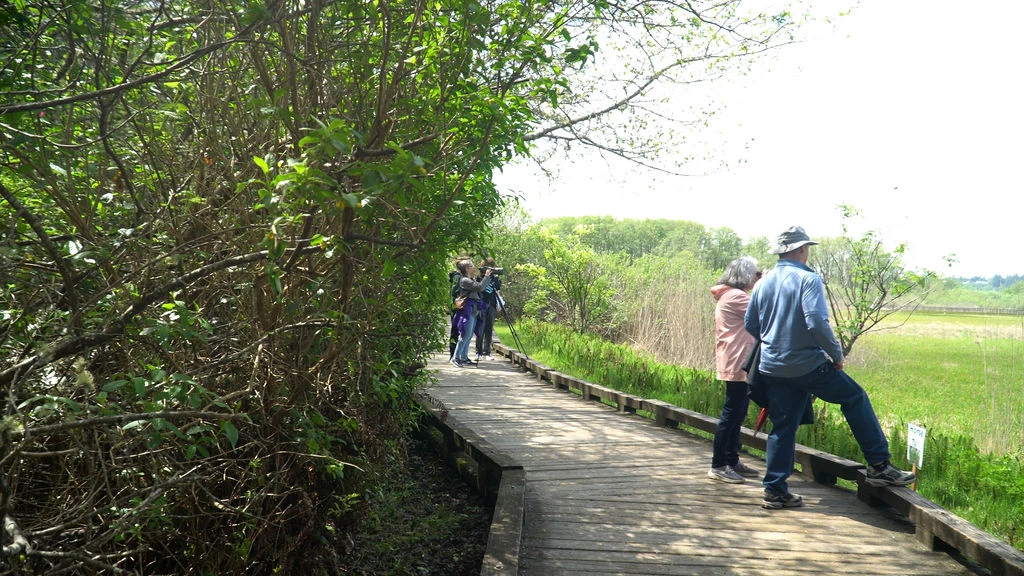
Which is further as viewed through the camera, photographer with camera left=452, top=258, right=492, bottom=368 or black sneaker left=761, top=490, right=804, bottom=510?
photographer with camera left=452, top=258, right=492, bottom=368

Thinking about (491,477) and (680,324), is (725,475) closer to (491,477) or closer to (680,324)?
(491,477)

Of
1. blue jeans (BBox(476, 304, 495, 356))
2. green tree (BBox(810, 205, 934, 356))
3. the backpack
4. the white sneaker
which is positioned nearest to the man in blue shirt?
the white sneaker

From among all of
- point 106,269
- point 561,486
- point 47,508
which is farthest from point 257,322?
point 561,486

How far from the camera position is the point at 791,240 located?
210 inches

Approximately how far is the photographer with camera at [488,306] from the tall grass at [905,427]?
1078mm

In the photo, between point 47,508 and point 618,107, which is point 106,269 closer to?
point 47,508

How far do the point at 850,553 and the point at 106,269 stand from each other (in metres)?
4.28

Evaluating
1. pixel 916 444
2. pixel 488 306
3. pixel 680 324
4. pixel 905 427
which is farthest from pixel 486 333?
pixel 916 444

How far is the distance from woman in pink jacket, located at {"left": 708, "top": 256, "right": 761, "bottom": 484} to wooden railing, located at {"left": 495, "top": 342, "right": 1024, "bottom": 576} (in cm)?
38

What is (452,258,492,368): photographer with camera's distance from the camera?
39.3ft

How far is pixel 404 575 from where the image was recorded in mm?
4789

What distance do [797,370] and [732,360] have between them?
0.83 meters

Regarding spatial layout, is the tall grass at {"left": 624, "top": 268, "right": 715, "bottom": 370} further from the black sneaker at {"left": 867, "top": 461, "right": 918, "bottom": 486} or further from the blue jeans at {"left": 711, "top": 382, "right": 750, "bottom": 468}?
the black sneaker at {"left": 867, "top": 461, "right": 918, "bottom": 486}

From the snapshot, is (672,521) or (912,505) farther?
(672,521)
